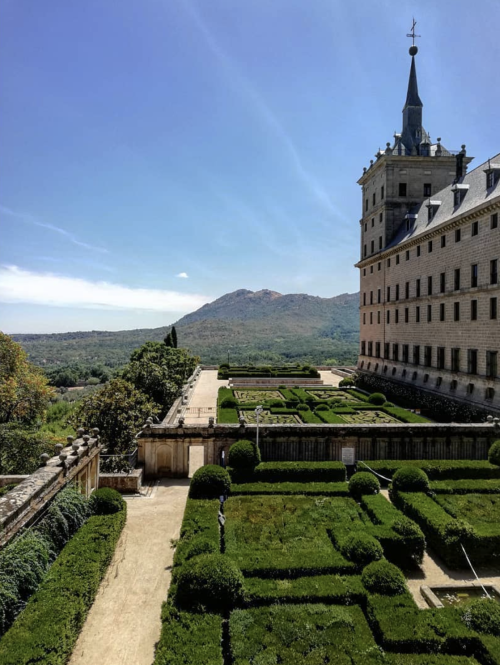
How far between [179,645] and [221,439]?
11800mm

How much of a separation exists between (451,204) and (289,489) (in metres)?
29.4

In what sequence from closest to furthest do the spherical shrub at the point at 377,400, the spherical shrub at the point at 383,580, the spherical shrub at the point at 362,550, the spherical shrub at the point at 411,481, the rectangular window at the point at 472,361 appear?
the spherical shrub at the point at 383,580
the spherical shrub at the point at 362,550
the spherical shrub at the point at 411,481
the rectangular window at the point at 472,361
the spherical shrub at the point at 377,400

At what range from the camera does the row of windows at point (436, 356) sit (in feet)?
92.1

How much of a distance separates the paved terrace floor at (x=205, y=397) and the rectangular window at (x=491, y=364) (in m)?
18.9

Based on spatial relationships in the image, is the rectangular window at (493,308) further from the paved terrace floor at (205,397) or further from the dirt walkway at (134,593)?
the dirt walkway at (134,593)

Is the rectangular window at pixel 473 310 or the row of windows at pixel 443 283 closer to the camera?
the row of windows at pixel 443 283

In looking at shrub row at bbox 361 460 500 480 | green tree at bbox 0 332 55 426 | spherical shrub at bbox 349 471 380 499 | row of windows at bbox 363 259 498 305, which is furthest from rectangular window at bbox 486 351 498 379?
green tree at bbox 0 332 55 426

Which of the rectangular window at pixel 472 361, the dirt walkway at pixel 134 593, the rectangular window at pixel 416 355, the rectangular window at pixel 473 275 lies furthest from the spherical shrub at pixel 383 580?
the rectangular window at pixel 416 355

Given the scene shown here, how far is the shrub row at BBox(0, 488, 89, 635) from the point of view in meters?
9.32

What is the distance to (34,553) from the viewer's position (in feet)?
33.9

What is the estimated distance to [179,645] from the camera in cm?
851

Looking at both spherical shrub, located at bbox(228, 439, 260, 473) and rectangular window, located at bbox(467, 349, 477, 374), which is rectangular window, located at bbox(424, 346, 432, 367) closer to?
rectangular window, located at bbox(467, 349, 477, 374)

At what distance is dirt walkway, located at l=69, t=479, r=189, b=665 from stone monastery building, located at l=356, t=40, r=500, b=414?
71.5ft

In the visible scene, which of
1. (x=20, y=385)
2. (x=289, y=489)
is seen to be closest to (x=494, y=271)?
(x=289, y=489)
